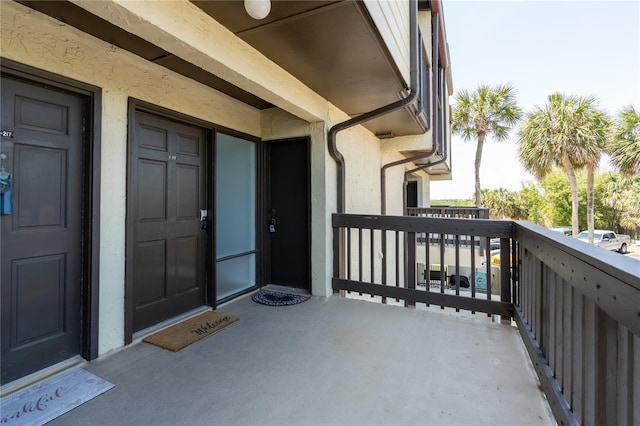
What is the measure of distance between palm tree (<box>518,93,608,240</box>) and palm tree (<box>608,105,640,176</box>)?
2.43 ft

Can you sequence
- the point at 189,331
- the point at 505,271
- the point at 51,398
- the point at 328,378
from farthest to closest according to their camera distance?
the point at 505,271 → the point at 189,331 → the point at 328,378 → the point at 51,398

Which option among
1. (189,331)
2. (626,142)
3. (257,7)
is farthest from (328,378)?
(626,142)

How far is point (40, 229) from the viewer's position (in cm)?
185

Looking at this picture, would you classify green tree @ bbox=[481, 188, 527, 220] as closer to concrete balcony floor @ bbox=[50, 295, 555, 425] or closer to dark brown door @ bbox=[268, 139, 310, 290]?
dark brown door @ bbox=[268, 139, 310, 290]

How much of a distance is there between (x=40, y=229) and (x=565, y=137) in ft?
48.7

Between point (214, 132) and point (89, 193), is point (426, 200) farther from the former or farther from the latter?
point (89, 193)

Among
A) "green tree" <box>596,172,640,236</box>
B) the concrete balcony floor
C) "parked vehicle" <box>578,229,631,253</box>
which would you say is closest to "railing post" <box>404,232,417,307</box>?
the concrete balcony floor

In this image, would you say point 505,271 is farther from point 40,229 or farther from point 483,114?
point 483,114

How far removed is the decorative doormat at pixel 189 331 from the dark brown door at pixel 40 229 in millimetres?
532

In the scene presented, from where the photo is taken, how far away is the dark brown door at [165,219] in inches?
95.2

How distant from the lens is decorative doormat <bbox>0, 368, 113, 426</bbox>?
1.48m

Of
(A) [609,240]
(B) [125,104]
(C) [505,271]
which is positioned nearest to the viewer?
(B) [125,104]

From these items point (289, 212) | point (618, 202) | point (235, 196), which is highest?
point (618, 202)

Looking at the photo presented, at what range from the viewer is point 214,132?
306 cm
